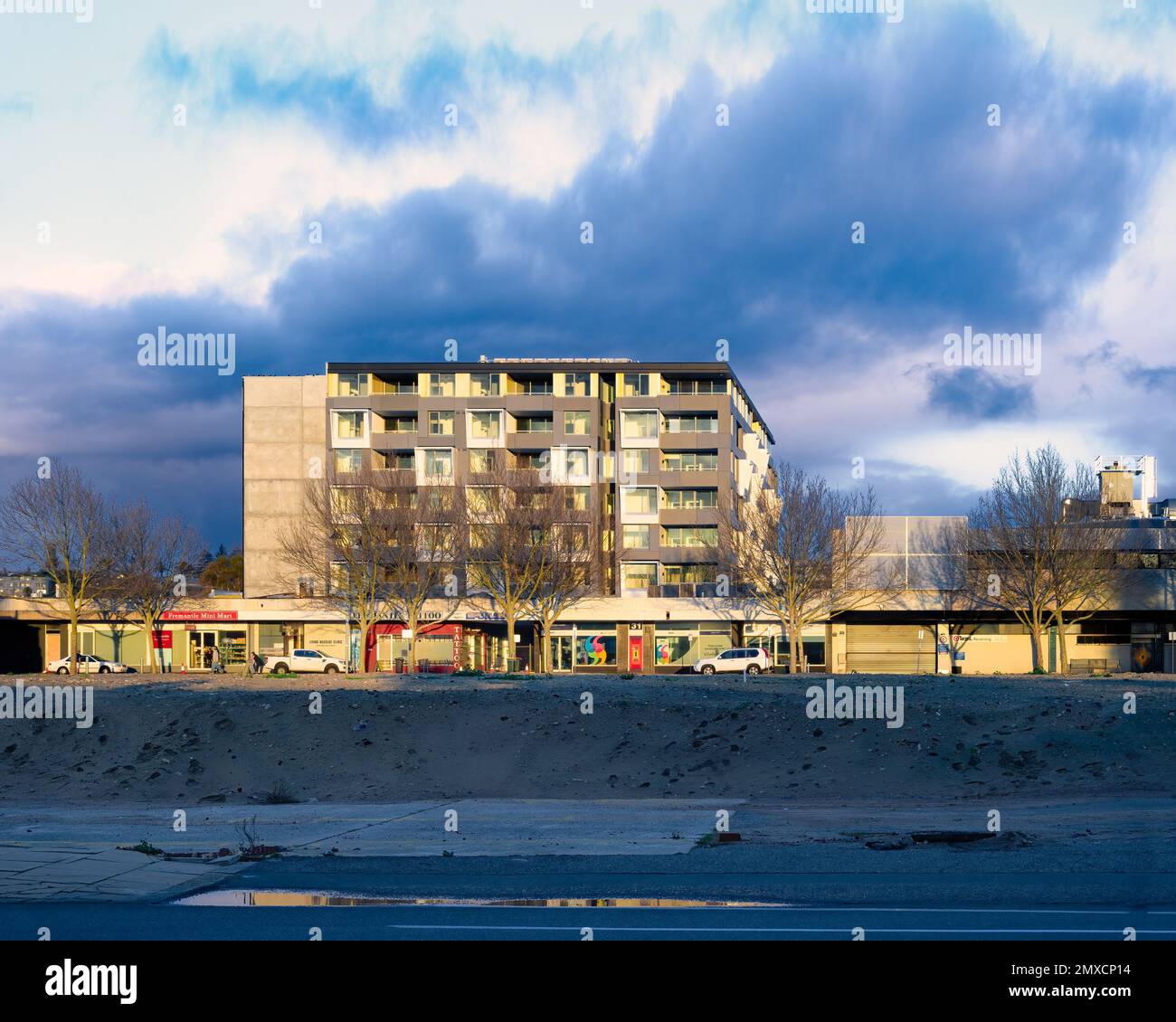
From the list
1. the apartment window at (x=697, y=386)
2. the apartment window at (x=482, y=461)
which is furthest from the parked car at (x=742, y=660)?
the apartment window at (x=697, y=386)

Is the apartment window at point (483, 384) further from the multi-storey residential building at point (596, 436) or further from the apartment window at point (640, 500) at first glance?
the apartment window at point (640, 500)

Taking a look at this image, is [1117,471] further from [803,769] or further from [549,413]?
[803,769]

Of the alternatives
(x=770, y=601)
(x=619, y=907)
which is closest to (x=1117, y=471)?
(x=770, y=601)

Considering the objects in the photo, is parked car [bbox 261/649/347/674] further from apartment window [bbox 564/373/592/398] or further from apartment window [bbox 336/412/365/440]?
apartment window [bbox 564/373/592/398]

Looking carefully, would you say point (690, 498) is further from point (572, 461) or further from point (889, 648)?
point (889, 648)

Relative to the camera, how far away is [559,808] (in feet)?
A: 74.5

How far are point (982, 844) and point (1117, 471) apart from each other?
9090 centimetres

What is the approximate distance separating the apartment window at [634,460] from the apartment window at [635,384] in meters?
5.07

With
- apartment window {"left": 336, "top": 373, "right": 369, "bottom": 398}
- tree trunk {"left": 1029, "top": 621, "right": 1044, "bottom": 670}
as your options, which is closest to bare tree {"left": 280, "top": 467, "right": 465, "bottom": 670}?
apartment window {"left": 336, "top": 373, "right": 369, "bottom": 398}

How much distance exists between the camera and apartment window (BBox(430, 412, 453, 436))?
8681cm

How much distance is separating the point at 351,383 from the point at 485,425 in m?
11.0

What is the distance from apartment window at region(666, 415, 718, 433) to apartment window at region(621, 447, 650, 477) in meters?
2.70
